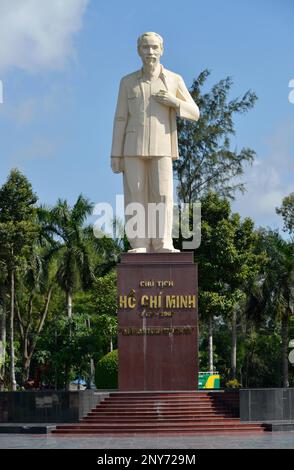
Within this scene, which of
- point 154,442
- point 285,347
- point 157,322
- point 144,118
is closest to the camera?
point 154,442

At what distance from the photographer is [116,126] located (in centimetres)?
2042

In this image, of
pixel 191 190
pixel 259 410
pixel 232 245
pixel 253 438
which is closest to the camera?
pixel 253 438

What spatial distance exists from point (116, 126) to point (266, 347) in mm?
26467

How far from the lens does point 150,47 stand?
2005cm

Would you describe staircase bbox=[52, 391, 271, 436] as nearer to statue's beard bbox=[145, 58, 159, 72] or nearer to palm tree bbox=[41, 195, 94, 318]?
statue's beard bbox=[145, 58, 159, 72]

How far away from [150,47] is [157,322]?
527 centimetres

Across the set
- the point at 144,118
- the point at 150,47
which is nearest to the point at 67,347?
the point at 144,118

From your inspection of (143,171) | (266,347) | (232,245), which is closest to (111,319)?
(232,245)

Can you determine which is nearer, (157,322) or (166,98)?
(157,322)

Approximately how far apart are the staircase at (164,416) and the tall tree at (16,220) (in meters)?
13.1

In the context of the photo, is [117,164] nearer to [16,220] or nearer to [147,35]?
[147,35]

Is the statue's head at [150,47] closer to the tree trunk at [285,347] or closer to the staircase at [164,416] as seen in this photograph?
the staircase at [164,416]

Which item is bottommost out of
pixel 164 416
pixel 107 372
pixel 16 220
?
pixel 164 416

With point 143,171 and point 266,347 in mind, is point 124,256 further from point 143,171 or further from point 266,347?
point 266,347
